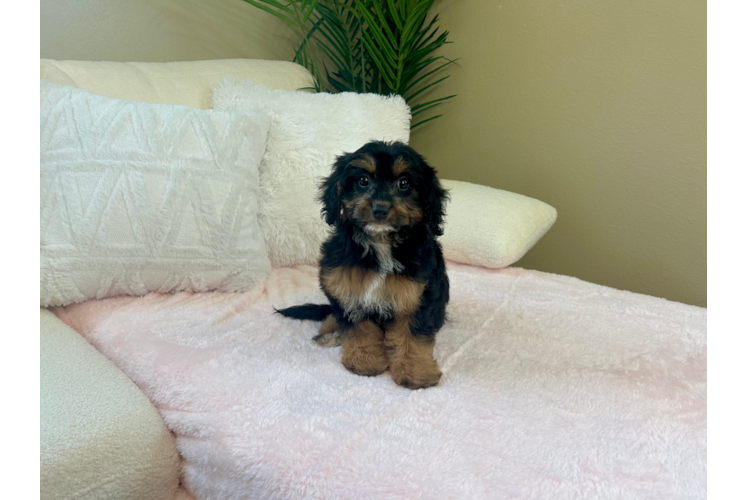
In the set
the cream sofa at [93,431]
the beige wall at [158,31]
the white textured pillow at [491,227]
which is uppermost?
the beige wall at [158,31]

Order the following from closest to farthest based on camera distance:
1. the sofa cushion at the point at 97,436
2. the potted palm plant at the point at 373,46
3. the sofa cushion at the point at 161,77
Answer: the sofa cushion at the point at 97,436 → the sofa cushion at the point at 161,77 → the potted palm plant at the point at 373,46

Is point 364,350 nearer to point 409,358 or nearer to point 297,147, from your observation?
point 409,358

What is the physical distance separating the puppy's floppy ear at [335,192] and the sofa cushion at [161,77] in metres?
1.20

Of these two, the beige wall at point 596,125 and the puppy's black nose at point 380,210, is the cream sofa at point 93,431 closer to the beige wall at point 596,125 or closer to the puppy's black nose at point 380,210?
the puppy's black nose at point 380,210

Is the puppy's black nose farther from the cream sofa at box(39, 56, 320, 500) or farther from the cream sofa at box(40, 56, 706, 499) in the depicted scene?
the cream sofa at box(39, 56, 320, 500)

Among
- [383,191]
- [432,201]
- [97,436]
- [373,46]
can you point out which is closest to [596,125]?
[373,46]

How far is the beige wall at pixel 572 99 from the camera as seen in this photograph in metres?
2.50

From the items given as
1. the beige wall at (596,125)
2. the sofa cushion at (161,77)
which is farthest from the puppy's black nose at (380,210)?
the beige wall at (596,125)

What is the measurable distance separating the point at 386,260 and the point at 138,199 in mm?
1030

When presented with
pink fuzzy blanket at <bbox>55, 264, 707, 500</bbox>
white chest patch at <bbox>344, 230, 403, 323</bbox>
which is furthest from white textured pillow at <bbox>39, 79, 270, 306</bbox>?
white chest patch at <bbox>344, 230, 403, 323</bbox>

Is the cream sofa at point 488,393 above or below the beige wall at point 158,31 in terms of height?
below

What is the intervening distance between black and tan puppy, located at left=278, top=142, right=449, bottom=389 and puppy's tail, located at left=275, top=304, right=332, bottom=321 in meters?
0.25

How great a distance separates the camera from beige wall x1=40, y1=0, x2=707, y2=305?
2.50 m
